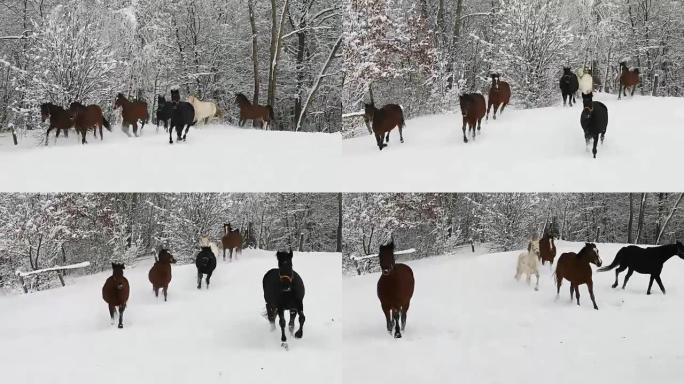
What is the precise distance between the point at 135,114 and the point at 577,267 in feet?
9.06

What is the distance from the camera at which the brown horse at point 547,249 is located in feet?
12.6

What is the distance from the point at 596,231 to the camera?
386 centimetres

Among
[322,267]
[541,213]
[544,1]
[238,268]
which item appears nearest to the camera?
[544,1]

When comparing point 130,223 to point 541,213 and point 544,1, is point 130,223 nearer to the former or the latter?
point 541,213

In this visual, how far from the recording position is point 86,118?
3.91 meters

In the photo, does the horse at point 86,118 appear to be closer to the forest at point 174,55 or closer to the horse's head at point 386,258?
the forest at point 174,55

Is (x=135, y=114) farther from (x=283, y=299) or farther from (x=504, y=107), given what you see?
(x=504, y=107)

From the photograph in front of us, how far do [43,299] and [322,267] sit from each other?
190cm

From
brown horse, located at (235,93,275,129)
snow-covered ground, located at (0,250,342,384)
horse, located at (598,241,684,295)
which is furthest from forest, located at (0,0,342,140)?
horse, located at (598,241,684,295)

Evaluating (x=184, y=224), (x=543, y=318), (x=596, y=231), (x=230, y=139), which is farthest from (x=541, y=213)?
(x=184, y=224)

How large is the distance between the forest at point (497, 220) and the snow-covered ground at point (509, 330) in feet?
0.32

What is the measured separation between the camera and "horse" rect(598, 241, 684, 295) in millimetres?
3746

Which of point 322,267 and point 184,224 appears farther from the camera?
point 184,224

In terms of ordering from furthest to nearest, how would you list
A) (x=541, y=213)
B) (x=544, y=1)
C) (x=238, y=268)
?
(x=238, y=268) → (x=541, y=213) → (x=544, y=1)
